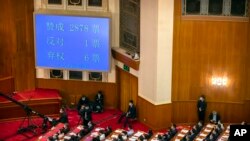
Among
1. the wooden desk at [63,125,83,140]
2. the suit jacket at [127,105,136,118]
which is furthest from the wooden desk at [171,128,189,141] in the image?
the wooden desk at [63,125,83,140]

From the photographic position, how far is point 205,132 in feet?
Result: 54.1

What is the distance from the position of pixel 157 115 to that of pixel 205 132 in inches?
75.7

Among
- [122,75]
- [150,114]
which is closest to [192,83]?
[150,114]

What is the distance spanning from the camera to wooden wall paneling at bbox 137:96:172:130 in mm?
17281

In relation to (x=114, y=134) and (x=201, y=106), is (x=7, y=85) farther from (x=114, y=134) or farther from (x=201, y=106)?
(x=201, y=106)

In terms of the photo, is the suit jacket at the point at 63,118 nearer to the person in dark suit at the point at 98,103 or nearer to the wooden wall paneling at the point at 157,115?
the person in dark suit at the point at 98,103

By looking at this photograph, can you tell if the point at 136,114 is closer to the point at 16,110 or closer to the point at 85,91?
the point at 85,91

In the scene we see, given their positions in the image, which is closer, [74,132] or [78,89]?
[74,132]

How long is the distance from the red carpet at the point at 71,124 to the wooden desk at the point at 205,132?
2298mm

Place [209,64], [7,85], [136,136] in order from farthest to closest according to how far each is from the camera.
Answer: [7,85] < [209,64] < [136,136]

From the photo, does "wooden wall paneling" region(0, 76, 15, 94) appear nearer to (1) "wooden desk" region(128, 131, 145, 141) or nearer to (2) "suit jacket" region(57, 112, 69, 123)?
(2) "suit jacket" region(57, 112, 69, 123)

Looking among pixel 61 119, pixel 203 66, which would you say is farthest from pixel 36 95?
pixel 203 66

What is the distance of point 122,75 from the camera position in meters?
19.6

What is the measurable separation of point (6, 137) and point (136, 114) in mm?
5142
